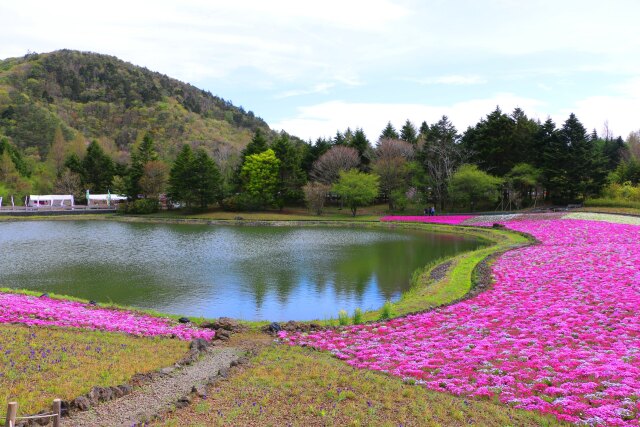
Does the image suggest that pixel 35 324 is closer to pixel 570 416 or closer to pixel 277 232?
pixel 570 416

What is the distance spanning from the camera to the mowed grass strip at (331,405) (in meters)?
8.04

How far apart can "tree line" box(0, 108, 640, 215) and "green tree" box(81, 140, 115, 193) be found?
25.6ft

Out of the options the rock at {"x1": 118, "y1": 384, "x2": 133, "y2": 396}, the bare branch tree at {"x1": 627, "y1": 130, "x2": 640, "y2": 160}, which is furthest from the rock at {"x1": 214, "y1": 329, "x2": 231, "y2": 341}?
the bare branch tree at {"x1": 627, "y1": 130, "x2": 640, "y2": 160}

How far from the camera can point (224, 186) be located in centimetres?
7450

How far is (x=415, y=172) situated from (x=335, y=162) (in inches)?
490

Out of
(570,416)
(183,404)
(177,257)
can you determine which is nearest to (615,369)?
(570,416)

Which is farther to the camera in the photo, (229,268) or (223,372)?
(229,268)

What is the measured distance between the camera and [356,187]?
62656mm

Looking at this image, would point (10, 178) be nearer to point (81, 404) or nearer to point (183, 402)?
point (81, 404)

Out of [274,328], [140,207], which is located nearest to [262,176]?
[140,207]

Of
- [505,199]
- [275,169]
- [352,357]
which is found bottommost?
[352,357]

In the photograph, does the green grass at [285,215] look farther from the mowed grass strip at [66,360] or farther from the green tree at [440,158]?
the mowed grass strip at [66,360]

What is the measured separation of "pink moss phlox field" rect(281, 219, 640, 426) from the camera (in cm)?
892

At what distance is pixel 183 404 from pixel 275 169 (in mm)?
64130
